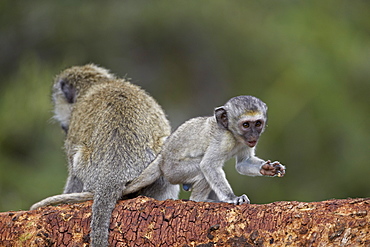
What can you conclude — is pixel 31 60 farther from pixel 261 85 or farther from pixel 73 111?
pixel 73 111

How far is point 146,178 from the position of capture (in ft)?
18.9

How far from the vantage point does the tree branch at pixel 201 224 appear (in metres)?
4.48

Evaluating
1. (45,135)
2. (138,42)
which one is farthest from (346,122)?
(45,135)

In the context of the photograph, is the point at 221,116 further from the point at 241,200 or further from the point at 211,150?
the point at 241,200

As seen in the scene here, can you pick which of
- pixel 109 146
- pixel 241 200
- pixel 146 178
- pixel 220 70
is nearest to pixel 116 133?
pixel 109 146

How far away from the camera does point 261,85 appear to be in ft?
49.8

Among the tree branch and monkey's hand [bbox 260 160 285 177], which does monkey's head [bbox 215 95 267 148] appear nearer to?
monkey's hand [bbox 260 160 285 177]

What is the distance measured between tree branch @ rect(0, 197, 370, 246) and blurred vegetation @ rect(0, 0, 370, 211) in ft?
23.6

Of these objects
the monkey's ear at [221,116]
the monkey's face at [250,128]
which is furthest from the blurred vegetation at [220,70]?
the monkey's face at [250,128]

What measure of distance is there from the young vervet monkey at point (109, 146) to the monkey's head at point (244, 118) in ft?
2.66

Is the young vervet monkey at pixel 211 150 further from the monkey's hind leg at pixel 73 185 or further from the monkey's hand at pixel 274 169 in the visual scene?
the monkey's hind leg at pixel 73 185

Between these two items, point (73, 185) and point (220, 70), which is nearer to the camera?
point (73, 185)

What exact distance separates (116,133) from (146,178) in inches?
22.7

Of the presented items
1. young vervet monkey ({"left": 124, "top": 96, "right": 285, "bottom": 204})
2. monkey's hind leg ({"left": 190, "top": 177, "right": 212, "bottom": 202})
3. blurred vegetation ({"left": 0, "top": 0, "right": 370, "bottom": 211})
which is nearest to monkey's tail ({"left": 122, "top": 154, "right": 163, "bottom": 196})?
young vervet monkey ({"left": 124, "top": 96, "right": 285, "bottom": 204})
